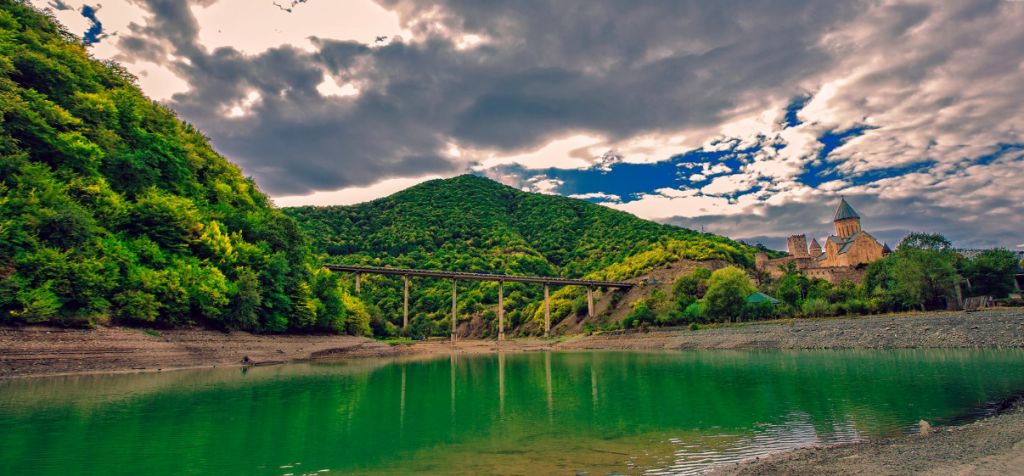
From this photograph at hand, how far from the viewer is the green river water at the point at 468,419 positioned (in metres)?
11.5

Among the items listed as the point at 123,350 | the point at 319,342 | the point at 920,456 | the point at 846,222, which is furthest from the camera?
the point at 846,222

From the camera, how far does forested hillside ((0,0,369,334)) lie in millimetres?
28453

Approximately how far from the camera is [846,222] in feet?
424

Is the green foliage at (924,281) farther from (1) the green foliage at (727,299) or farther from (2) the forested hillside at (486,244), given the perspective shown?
(2) the forested hillside at (486,244)

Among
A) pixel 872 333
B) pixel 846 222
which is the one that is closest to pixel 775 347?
pixel 872 333

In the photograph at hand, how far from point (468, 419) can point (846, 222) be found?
14349 cm

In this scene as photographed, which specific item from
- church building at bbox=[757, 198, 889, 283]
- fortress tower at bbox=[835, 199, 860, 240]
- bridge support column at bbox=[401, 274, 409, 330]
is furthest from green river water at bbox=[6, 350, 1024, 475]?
fortress tower at bbox=[835, 199, 860, 240]

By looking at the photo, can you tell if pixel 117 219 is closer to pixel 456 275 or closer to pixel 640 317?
pixel 456 275

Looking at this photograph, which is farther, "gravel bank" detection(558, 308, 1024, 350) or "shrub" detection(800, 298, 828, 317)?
"shrub" detection(800, 298, 828, 317)

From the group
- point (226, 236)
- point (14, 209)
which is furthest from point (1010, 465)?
point (226, 236)

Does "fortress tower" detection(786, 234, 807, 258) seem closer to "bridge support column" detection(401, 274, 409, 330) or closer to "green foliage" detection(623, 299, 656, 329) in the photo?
"green foliage" detection(623, 299, 656, 329)

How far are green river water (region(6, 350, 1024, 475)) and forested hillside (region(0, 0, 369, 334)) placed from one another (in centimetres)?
739

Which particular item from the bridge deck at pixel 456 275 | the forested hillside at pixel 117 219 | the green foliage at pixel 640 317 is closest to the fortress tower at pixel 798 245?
the bridge deck at pixel 456 275

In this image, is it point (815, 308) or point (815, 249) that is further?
point (815, 249)
